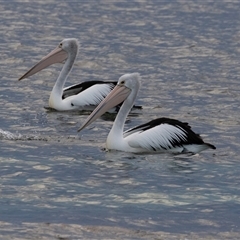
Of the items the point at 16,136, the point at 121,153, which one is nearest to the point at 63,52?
the point at 16,136

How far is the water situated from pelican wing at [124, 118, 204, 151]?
108 mm

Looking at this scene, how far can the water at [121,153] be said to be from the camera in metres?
7.11

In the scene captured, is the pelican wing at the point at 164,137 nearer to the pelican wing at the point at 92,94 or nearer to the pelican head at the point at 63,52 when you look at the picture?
the pelican wing at the point at 92,94

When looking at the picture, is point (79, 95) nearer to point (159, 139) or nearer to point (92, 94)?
point (92, 94)

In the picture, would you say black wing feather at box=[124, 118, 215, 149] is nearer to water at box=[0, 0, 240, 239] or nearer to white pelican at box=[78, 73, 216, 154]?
white pelican at box=[78, 73, 216, 154]

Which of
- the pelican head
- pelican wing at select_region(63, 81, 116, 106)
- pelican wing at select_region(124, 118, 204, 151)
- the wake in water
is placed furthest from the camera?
the pelican head

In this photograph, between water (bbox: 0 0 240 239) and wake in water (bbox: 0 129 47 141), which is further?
wake in water (bbox: 0 129 47 141)

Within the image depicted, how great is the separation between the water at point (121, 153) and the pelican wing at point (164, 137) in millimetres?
108

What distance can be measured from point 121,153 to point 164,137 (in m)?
0.42

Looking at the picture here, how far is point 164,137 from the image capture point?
30.3 ft

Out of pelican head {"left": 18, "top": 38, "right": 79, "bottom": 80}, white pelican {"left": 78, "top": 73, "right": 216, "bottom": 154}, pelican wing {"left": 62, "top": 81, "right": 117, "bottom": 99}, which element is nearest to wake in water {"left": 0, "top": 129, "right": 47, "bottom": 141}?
white pelican {"left": 78, "top": 73, "right": 216, "bottom": 154}

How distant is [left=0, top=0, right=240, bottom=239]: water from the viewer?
7105mm

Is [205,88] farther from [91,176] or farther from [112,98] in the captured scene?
[91,176]

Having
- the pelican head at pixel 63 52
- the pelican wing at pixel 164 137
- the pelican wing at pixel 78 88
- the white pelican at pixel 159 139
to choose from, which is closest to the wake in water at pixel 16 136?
the white pelican at pixel 159 139
